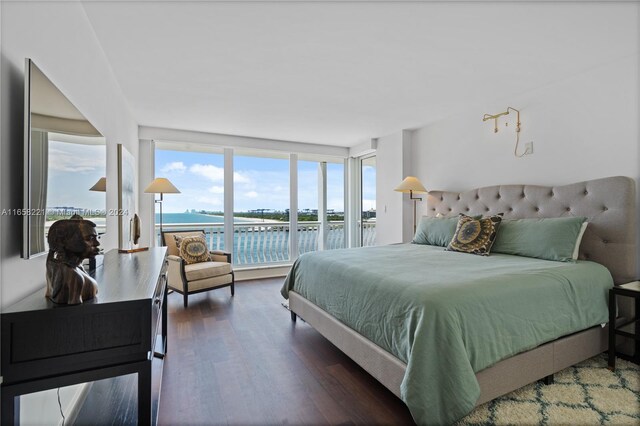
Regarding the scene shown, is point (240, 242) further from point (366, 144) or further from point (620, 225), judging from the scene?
point (620, 225)

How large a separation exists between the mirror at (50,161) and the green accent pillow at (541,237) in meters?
3.38

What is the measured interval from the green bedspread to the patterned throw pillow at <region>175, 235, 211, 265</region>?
2.19 m

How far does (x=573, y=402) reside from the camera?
6.14 ft

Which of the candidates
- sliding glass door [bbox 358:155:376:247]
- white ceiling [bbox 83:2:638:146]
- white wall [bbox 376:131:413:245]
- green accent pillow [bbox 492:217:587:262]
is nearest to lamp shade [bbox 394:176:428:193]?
white wall [bbox 376:131:413:245]

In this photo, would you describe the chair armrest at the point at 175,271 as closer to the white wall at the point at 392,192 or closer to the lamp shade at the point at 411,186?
the lamp shade at the point at 411,186

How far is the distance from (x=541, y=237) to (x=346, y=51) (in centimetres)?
232

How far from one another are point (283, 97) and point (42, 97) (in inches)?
94.2

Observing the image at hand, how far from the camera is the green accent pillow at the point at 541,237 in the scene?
258 cm

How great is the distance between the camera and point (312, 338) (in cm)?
285

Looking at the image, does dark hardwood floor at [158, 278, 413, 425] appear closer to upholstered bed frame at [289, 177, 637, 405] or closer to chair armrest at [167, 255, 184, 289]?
upholstered bed frame at [289, 177, 637, 405]

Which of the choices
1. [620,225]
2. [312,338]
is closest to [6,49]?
[312,338]

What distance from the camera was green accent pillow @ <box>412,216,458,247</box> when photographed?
357 centimetres

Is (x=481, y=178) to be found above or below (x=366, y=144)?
below

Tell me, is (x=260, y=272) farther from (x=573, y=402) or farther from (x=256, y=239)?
(x=573, y=402)
